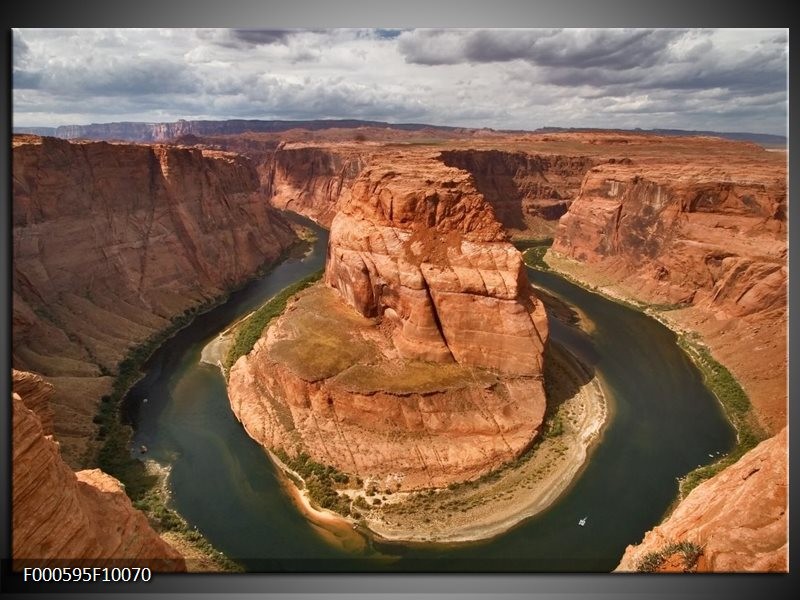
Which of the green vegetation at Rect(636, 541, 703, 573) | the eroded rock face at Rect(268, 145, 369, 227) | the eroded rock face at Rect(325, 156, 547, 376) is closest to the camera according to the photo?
the green vegetation at Rect(636, 541, 703, 573)

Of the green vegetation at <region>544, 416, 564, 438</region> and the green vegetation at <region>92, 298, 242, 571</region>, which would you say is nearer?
the green vegetation at <region>92, 298, 242, 571</region>

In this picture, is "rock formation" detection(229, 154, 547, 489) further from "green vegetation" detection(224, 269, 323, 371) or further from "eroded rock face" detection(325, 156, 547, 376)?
"green vegetation" detection(224, 269, 323, 371)

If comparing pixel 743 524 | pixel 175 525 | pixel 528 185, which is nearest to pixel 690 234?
pixel 743 524

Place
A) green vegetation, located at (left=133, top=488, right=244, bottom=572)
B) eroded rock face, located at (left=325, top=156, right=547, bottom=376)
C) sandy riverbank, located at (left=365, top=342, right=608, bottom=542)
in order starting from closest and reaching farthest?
green vegetation, located at (left=133, top=488, right=244, bottom=572) < sandy riverbank, located at (left=365, top=342, right=608, bottom=542) < eroded rock face, located at (left=325, top=156, right=547, bottom=376)

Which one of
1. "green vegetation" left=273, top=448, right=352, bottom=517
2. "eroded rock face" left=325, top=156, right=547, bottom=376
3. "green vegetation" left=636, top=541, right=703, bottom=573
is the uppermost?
"eroded rock face" left=325, top=156, right=547, bottom=376

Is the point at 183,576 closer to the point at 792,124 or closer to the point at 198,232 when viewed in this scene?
the point at 792,124

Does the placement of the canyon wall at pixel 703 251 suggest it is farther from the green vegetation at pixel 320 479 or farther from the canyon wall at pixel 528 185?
the green vegetation at pixel 320 479

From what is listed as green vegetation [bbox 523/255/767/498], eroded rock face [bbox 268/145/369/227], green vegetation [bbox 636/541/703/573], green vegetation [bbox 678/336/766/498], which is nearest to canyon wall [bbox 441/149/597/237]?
eroded rock face [bbox 268/145/369/227]
